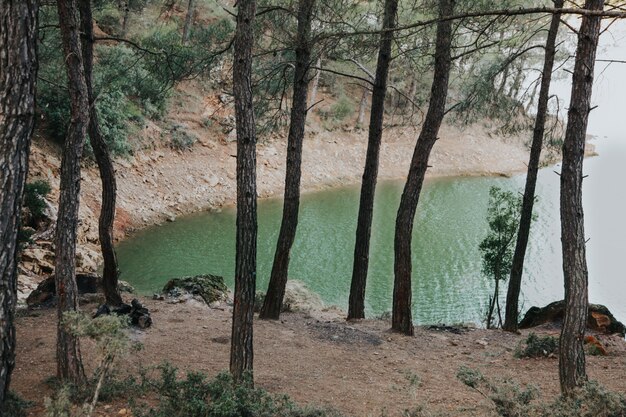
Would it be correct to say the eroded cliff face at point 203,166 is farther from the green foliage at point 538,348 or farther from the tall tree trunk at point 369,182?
the green foliage at point 538,348

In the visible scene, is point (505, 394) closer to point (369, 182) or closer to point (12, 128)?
point (12, 128)

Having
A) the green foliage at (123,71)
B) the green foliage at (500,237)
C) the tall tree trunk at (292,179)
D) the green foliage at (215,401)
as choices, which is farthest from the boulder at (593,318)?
the green foliage at (123,71)

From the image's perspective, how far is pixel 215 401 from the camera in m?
4.18

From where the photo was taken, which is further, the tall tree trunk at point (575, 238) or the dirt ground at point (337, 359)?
the dirt ground at point (337, 359)

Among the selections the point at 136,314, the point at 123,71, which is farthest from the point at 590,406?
the point at 123,71

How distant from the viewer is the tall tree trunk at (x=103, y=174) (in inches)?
296

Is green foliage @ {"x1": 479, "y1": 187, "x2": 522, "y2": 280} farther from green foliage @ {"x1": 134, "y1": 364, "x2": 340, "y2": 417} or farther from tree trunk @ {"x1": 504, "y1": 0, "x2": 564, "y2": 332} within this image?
green foliage @ {"x1": 134, "y1": 364, "x2": 340, "y2": 417}

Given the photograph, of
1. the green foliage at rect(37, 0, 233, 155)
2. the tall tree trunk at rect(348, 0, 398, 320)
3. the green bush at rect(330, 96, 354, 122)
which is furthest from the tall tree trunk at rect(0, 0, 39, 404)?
the green bush at rect(330, 96, 354, 122)

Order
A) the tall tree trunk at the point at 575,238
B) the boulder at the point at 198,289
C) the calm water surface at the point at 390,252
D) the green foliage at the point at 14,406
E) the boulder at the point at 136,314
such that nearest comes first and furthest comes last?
the green foliage at the point at 14,406 < the tall tree trunk at the point at 575,238 < the boulder at the point at 136,314 < the boulder at the point at 198,289 < the calm water surface at the point at 390,252

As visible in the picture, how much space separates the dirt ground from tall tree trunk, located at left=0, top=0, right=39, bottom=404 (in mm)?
1358

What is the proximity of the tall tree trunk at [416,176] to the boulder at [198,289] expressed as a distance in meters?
4.10

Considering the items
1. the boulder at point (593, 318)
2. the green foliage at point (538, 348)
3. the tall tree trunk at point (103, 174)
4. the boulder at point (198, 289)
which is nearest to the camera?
the tall tree trunk at point (103, 174)

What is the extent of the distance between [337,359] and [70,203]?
4.12m

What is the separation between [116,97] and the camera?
18562 mm
